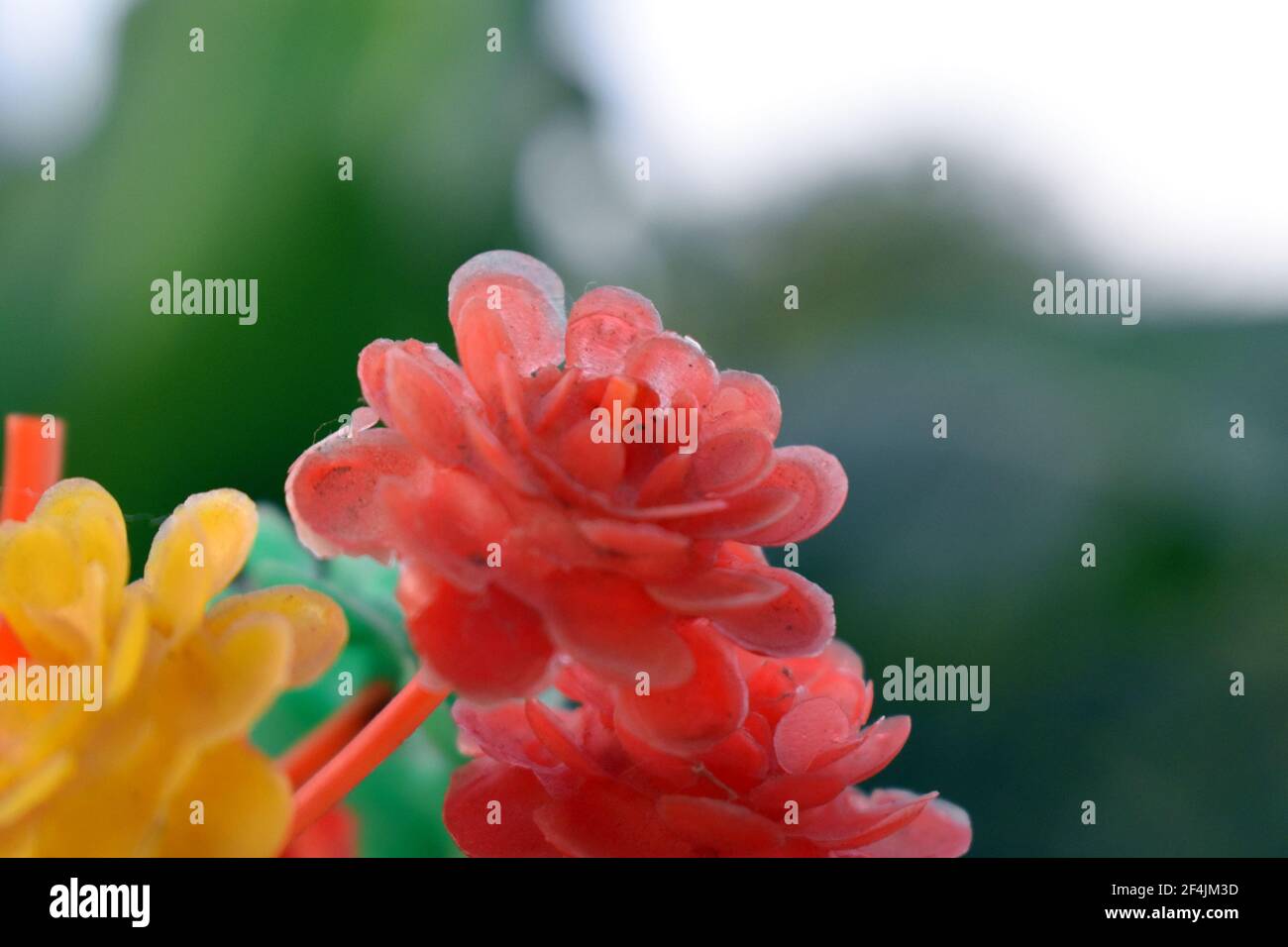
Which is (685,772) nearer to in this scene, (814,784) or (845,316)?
(814,784)

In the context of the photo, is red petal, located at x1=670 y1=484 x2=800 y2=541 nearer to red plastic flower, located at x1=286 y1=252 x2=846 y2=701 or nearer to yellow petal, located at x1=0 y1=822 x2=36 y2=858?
red plastic flower, located at x1=286 y1=252 x2=846 y2=701

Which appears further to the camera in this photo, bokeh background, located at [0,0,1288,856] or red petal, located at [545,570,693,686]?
bokeh background, located at [0,0,1288,856]

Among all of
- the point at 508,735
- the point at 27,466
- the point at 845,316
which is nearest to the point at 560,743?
the point at 508,735

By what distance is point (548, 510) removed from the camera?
0.18m

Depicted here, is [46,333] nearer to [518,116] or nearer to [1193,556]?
[518,116]

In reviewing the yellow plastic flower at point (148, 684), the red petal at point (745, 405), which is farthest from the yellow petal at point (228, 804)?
the red petal at point (745, 405)

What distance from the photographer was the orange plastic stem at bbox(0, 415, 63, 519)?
0.75ft

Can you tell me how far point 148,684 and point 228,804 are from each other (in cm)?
2

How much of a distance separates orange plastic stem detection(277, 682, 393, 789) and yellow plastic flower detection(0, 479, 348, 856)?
40 millimetres

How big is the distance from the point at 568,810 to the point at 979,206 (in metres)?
0.63

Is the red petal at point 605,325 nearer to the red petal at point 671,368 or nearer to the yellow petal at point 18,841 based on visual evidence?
the red petal at point 671,368

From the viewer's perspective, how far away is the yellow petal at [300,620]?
175mm

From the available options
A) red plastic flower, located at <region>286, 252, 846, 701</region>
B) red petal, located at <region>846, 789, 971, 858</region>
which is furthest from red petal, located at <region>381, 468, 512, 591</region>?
red petal, located at <region>846, 789, 971, 858</region>

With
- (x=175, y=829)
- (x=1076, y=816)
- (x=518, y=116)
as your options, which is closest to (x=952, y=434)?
(x=1076, y=816)
